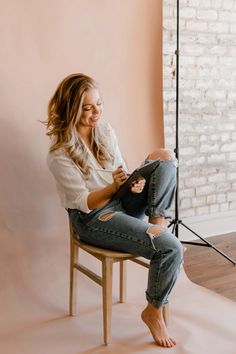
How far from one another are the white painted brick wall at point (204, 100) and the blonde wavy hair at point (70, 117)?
109cm

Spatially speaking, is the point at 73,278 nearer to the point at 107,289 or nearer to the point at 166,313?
the point at 107,289

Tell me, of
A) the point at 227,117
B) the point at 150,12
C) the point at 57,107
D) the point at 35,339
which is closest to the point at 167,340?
the point at 35,339

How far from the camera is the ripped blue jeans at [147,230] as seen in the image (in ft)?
5.95

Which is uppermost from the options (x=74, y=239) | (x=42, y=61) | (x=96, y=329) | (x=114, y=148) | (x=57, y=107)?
(x=42, y=61)

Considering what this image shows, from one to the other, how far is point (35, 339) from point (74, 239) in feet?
1.37

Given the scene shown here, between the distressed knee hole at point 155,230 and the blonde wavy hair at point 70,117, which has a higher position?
the blonde wavy hair at point 70,117

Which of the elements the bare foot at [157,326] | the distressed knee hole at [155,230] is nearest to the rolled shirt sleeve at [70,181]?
the distressed knee hole at [155,230]

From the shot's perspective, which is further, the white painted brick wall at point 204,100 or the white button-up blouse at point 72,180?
the white painted brick wall at point 204,100

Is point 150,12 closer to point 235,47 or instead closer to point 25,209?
point 235,47

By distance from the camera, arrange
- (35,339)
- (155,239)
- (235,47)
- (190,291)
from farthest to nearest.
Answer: (235,47) → (190,291) → (35,339) → (155,239)

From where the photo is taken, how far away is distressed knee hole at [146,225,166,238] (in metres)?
1.83

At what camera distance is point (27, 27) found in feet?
7.09

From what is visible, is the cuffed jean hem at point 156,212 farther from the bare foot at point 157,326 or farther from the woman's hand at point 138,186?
the bare foot at point 157,326

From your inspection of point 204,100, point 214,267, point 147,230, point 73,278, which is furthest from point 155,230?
point 204,100
